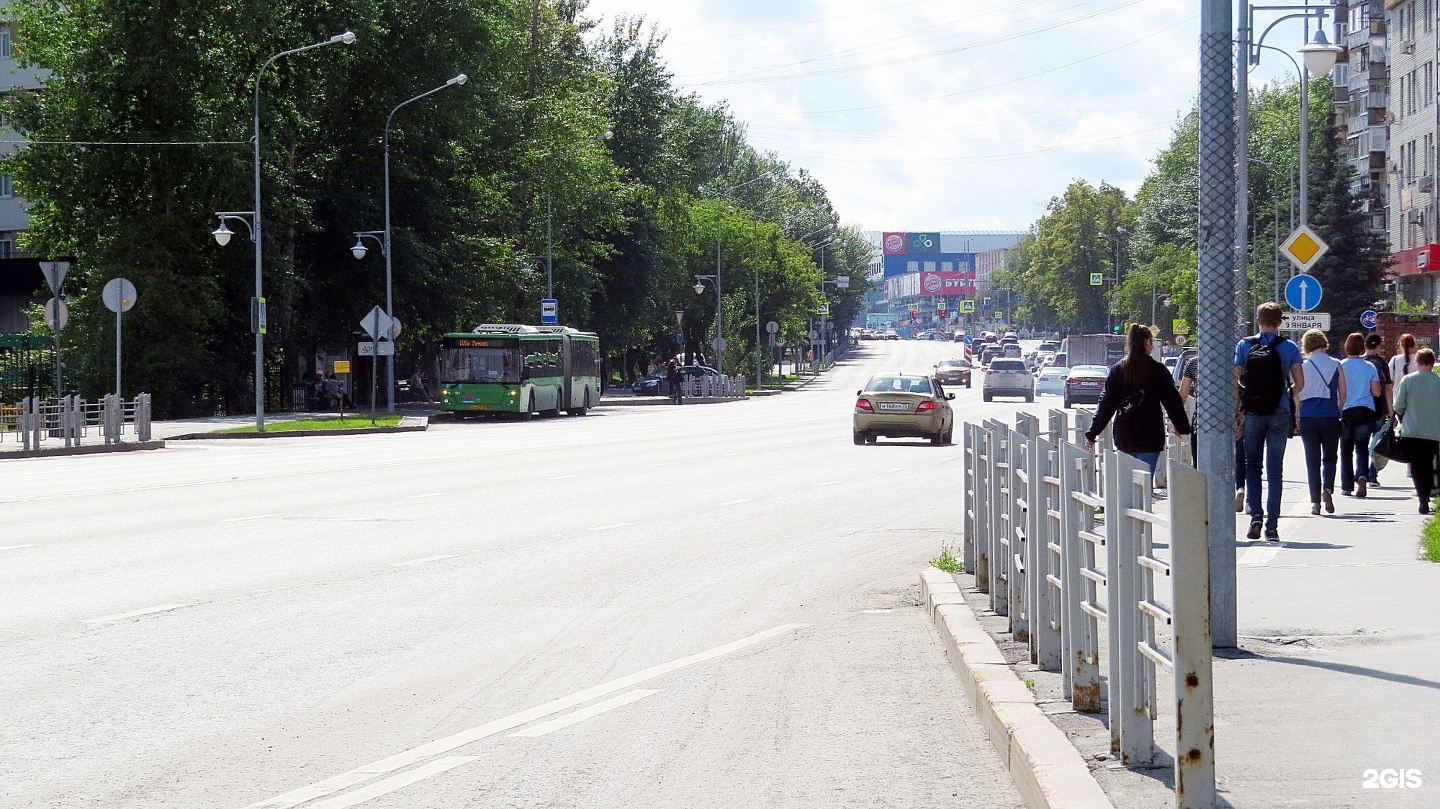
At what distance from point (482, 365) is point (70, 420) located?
64.2 ft

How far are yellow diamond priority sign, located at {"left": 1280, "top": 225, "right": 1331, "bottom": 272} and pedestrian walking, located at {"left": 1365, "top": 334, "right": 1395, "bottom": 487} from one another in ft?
27.0

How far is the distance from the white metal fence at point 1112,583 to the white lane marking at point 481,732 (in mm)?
1664

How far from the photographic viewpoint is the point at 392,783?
6379 mm

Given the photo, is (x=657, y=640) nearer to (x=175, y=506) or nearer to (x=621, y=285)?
(x=175, y=506)

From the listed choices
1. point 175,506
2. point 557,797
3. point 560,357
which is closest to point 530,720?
point 557,797

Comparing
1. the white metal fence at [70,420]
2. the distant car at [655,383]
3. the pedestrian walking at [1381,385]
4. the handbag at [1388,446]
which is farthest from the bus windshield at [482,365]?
the handbag at [1388,446]

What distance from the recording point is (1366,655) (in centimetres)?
831

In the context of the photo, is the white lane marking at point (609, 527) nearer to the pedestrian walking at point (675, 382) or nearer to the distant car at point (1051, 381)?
the pedestrian walking at point (675, 382)

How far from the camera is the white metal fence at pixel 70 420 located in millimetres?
32625

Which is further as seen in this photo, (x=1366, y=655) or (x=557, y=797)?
(x=1366, y=655)

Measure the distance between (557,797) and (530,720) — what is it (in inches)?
57.0

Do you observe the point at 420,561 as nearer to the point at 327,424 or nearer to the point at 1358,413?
the point at 1358,413

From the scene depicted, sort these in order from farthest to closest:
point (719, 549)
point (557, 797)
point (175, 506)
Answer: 1. point (175, 506)
2. point (719, 549)
3. point (557, 797)

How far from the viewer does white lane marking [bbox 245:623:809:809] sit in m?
6.22
